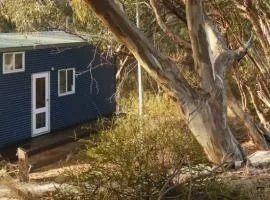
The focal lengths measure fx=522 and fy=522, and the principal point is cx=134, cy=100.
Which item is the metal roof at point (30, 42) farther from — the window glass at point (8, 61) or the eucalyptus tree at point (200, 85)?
the eucalyptus tree at point (200, 85)

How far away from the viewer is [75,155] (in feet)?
43.4

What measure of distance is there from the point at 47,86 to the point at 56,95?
559 millimetres

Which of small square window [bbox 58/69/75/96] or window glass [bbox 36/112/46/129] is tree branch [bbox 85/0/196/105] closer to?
window glass [bbox 36/112/46/129]

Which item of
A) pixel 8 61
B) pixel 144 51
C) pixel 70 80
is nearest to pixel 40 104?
pixel 70 80

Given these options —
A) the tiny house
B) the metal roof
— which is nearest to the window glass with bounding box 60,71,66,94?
the tiny house

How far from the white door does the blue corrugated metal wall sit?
177mm

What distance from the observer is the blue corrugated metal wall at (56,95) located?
14508 mm

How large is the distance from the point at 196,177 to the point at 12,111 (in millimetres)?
10087

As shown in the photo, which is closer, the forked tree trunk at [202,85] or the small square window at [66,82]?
the forked tree trunk at [202,85]

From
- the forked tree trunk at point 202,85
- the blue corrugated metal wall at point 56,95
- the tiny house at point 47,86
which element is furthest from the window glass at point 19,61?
the forked tree trunk at point 202,85

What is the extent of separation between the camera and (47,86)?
16.1 m

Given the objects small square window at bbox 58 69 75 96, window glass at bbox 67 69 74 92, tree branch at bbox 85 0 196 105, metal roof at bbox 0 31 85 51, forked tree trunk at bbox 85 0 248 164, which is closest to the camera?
tree branch at bbox 85 0 196 105

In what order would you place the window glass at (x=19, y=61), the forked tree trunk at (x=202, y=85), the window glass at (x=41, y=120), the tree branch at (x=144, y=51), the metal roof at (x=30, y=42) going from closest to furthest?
the tree branch at (x=144, y=51) → the forked tree trunk at (x=202, y=85) → the metal roof at (x=30, y=42) → the window glass at (x=19, y=61) → the window glass at (x=41, y=120)

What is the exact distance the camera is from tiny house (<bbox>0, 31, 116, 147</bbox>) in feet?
47.5
